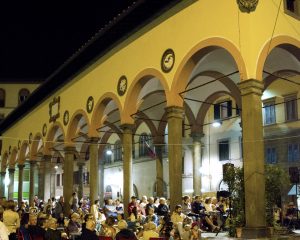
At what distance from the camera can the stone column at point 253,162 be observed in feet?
37.4

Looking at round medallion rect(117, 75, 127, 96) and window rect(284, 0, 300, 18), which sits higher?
window rect(284, 0, 300, 18)

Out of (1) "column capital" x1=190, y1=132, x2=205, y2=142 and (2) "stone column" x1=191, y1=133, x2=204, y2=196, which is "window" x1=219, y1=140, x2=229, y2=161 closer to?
A: (1) "column capital" x1=190, y1=132, x2=205, y2=142

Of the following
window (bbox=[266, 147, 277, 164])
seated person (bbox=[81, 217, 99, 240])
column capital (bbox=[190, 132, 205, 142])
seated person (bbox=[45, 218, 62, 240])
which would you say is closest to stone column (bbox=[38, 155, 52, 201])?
column capital (bbox=[190, 132, 205, 142])

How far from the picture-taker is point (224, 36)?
12680 mm

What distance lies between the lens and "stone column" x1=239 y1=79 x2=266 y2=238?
37.4 ft

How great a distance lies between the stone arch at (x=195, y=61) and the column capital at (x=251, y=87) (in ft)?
0.52

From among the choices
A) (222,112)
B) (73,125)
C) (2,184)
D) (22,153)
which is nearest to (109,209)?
(73,125)

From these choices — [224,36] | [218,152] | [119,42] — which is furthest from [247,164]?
[218,152]

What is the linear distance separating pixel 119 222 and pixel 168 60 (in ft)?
17.0

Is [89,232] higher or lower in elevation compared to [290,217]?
higher

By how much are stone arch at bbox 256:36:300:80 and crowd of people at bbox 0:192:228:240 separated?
13.9 ft

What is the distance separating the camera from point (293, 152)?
942 inches

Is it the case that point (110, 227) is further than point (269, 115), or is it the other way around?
point (269, 115)

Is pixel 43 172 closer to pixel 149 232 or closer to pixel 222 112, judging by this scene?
pixel 222 112
